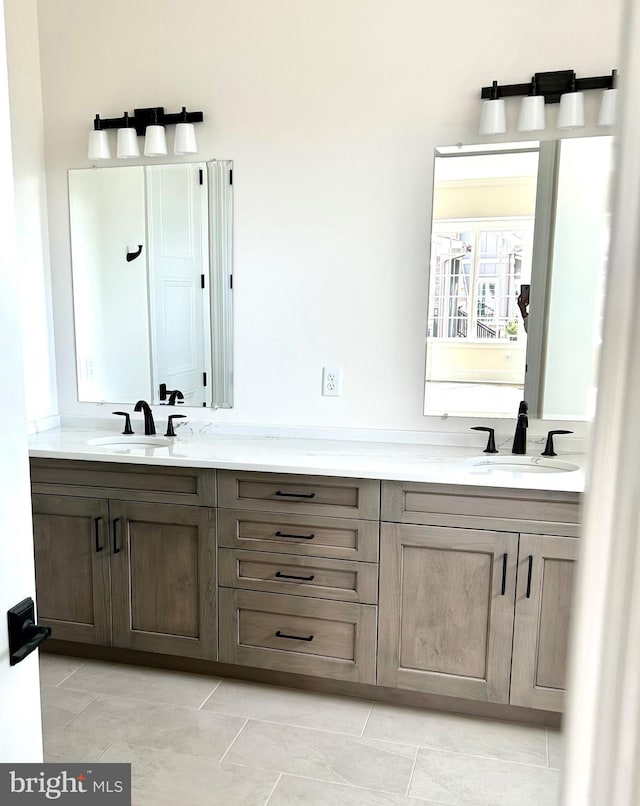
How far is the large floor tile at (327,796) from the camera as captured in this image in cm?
191

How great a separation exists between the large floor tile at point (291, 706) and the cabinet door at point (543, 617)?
60 centimetres

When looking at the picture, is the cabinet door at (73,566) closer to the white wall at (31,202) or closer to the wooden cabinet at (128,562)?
the wooden cabinet at (128,562)

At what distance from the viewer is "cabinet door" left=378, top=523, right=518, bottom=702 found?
86.0 inches

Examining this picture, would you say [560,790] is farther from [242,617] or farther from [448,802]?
[242,617]

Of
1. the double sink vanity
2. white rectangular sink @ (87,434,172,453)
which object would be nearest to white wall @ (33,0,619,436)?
white rectangular sink @ (87,434,172,453)

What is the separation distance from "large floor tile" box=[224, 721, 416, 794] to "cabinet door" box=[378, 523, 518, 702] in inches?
9.4

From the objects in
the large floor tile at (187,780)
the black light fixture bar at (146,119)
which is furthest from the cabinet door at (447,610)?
the black light fixture bar at (146,119)

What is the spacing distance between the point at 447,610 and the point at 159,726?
1068mm

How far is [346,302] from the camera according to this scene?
8.82 ft

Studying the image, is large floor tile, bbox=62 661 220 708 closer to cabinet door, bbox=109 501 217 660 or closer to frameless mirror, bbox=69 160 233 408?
cabinet door, bbox=109 501 217 660

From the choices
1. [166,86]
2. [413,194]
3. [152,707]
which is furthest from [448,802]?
[166,86]

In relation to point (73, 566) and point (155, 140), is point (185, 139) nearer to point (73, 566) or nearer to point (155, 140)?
point (155, 140)

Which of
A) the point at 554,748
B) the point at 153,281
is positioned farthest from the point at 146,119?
the point at 554,748

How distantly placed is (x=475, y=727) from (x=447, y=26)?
2536 millimetres
